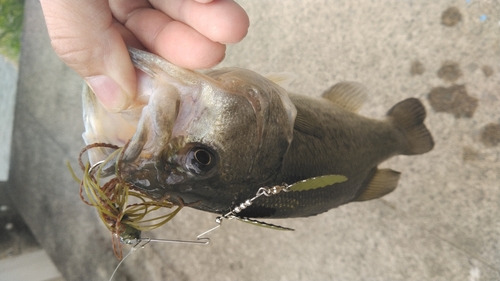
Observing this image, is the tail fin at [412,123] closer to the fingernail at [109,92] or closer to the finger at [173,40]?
the finger at [173,40]

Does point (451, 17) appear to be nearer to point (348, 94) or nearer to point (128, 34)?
point (348, 94)

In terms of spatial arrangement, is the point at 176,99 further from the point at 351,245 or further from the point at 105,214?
the point at 351,245

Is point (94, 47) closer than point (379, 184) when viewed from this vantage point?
Yes

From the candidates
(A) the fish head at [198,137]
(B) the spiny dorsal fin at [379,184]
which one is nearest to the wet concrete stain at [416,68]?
(B) the spiny dorsal fin at [379,184]

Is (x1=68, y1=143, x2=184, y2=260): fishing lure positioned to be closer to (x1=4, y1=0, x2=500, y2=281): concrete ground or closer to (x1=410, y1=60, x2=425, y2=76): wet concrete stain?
(x1=4, y1=0, x2=500, y2=281): concrete ground

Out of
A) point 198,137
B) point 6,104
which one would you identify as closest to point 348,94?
point 198,137

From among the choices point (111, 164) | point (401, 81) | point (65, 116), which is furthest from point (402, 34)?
point (65, 116)
